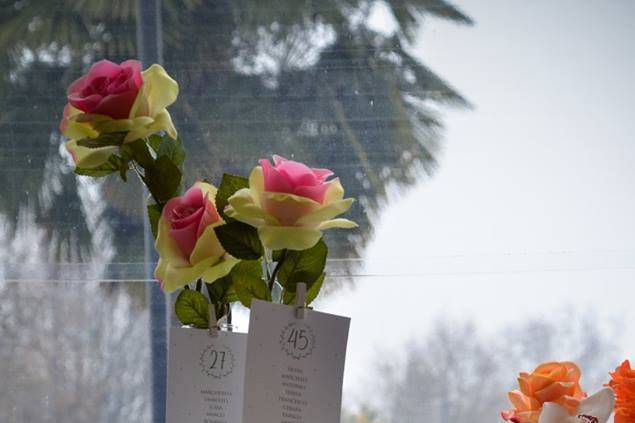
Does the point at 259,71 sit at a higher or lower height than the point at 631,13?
lower

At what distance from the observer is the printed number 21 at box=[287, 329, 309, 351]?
102cm

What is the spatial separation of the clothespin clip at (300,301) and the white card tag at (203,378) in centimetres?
10

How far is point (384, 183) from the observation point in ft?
4.97

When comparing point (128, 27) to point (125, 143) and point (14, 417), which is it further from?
point (14, 417)

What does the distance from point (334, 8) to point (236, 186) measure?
0.57 meters

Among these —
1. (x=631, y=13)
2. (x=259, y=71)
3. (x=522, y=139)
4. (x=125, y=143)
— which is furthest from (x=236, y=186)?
(x=631, y=13)

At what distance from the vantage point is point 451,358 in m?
1.50

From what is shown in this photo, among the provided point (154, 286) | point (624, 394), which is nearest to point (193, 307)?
point (154, 286)

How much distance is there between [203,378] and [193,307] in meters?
0.08

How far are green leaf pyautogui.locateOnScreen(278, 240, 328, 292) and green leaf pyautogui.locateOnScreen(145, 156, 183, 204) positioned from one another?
0.53ft

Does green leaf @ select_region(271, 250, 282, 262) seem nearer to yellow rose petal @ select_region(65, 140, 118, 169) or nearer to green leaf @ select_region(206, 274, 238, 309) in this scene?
green leaf @ select_region(206, 274, 238, 309)

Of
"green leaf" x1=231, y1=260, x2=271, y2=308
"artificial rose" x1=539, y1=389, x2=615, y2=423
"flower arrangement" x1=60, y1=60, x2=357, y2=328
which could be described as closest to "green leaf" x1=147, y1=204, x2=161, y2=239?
"flower arrangement" x1=60, y1=60, x2=357, y2=328

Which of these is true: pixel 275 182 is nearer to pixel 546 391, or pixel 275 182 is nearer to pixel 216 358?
pixel 216 358

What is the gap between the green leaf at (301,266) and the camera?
1051 mm
